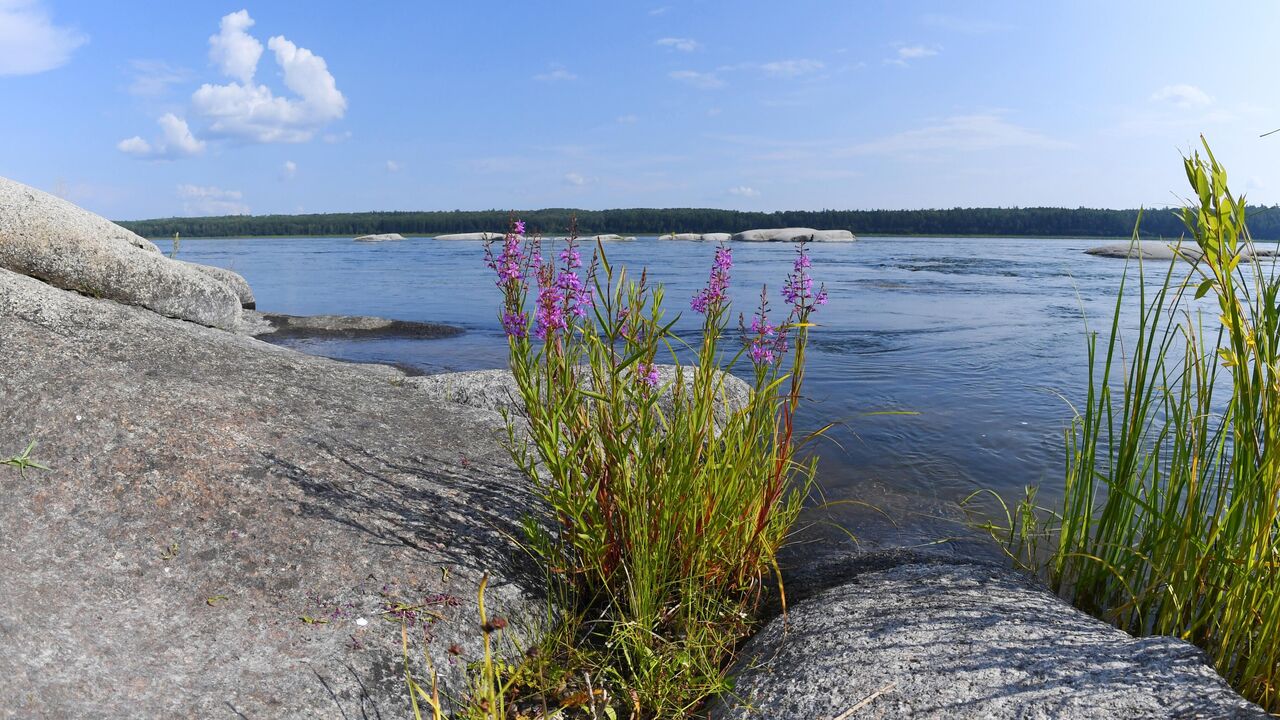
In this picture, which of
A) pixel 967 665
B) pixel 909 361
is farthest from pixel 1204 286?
pixel 909 361

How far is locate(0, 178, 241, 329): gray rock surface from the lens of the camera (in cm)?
612

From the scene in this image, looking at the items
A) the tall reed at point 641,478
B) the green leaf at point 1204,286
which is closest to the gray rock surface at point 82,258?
the tall reed at point 641,478

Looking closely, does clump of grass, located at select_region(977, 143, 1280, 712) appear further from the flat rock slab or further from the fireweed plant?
the flat rock slab

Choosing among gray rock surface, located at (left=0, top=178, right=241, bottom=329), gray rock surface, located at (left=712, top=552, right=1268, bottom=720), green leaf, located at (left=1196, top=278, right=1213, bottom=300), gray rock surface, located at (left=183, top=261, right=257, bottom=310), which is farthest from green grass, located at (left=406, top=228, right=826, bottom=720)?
Answer: gray rock surface, located at (left=183, top=261, right=257, bottom=310)

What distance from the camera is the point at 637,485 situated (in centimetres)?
281

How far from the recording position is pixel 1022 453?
644 centimetres

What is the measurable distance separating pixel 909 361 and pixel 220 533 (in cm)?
975

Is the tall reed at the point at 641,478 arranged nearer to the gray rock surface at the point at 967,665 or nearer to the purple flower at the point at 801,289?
the purple flower at the point at 801,289

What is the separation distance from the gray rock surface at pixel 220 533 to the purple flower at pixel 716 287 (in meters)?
1.32

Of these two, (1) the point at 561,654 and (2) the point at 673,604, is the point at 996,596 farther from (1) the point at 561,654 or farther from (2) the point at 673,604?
(1) the point at 561,654

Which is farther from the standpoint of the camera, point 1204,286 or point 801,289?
point 801,289

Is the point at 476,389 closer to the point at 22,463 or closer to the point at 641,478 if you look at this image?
the point at 22,463

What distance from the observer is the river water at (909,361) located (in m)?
5.64

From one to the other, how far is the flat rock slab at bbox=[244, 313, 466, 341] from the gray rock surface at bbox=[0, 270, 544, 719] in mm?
8053
